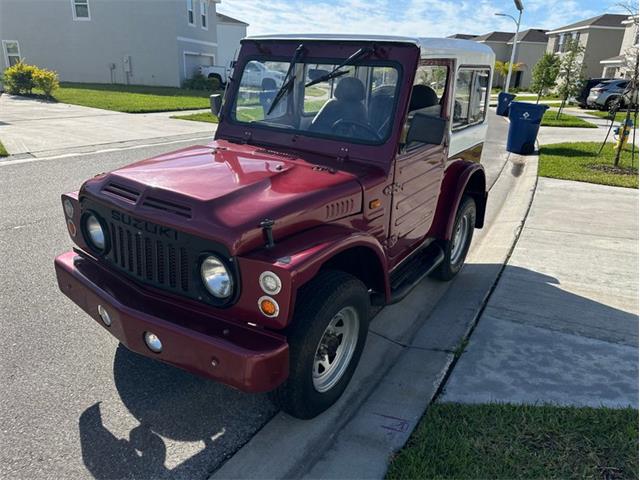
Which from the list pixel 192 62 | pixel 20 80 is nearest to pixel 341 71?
pixel 20 80

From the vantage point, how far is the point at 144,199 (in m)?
2.64

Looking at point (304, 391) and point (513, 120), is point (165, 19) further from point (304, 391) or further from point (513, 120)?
point (304, 391)

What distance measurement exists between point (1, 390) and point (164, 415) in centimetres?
102

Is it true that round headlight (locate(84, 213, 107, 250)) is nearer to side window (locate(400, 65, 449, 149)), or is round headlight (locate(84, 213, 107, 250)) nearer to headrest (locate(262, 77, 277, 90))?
headrest (locate(262, 77, 277, 90))

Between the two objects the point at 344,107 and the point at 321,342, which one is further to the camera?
the point at 344,107

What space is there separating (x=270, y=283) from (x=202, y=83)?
2795 cm

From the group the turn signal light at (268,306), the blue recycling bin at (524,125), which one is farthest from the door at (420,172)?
the blue recycling bin at (524,125)

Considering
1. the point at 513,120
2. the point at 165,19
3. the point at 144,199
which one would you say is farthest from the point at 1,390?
the point at 165,19

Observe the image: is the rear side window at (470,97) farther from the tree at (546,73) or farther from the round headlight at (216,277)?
the tree at (546,73)

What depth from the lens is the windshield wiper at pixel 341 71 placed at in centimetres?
333

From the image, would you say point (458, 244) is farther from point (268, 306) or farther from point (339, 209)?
point (268, 306)

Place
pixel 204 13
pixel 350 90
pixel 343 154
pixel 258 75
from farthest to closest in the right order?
pixel 204 13 → pixel 258 75 → pixel 350 90 → pixel 343 154

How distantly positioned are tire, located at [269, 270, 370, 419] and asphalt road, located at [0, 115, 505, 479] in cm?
→ 34

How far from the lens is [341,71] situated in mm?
3420
